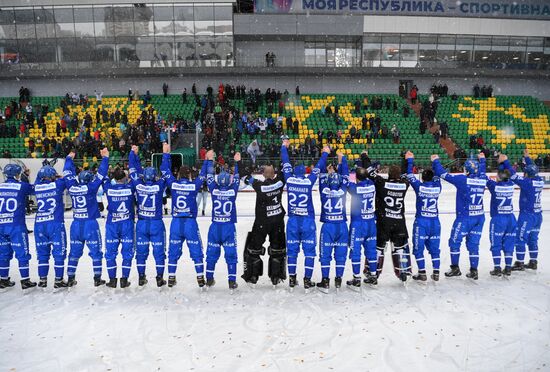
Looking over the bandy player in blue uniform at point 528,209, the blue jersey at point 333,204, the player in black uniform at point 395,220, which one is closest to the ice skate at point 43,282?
the blue jersey at point 333,204

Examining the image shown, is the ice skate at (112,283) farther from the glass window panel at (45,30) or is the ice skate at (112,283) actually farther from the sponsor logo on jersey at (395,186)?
the glass window panel at (45,30)

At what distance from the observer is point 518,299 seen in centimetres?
704

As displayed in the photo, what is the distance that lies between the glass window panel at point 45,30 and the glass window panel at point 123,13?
13.7 feet

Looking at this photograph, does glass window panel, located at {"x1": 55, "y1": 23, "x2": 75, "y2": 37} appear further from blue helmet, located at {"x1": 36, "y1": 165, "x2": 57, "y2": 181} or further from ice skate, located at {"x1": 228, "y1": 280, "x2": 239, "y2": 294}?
ice skate, located at {"x1": 228, "y1": 280, "x2": 239, "y2": 294}

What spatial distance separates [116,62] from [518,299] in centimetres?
2706

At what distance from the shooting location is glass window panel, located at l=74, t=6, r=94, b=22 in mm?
27609

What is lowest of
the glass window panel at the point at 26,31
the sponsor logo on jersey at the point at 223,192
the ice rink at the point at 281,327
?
the ice rink at the point at 281,327

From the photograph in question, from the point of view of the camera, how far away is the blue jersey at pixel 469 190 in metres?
7.70

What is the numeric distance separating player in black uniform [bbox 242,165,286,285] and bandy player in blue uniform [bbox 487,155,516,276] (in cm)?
392

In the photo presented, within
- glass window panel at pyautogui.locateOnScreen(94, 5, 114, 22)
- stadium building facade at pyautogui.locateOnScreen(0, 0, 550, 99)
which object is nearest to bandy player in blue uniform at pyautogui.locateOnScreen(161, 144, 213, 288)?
stadium building facade at pyautogui.locateOnScreen(0, 0, 550, 99)

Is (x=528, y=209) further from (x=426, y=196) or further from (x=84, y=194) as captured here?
(x=84, y=194)

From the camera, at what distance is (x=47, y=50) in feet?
92.4

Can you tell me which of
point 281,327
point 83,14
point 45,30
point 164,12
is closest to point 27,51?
point 45,30

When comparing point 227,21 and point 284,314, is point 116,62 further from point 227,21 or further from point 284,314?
point 284,314
